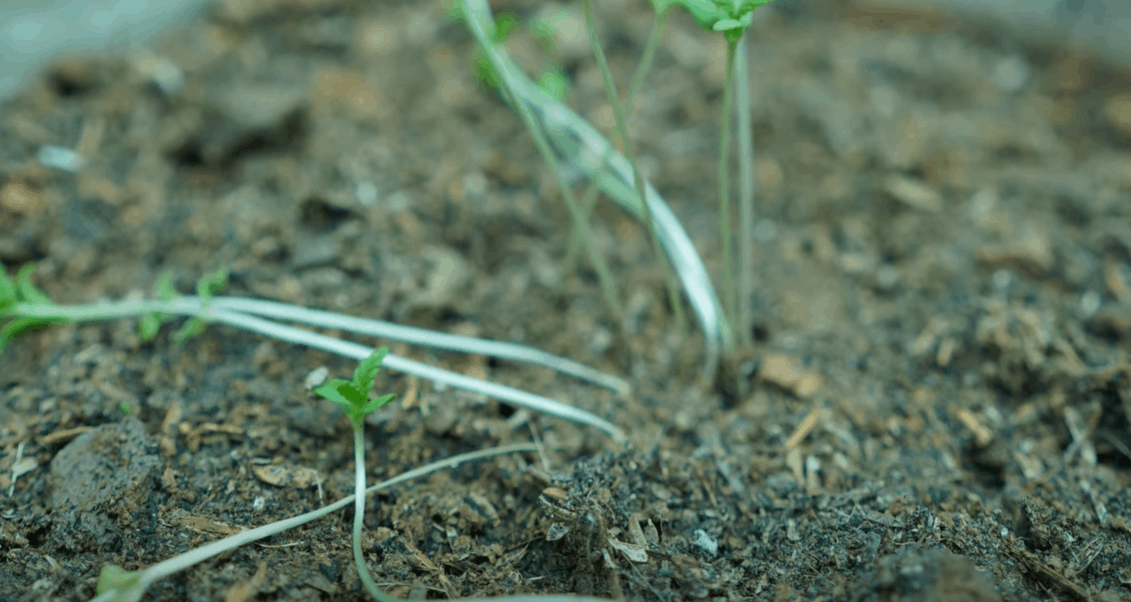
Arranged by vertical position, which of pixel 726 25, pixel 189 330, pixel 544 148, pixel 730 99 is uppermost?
pixel 726 25

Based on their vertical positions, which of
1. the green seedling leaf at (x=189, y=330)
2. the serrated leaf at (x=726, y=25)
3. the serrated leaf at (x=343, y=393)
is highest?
the serrated leaf at (x=726, y=25)

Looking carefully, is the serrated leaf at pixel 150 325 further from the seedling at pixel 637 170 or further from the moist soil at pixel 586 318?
the seedling at pixel 637 170

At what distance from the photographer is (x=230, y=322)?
1.10 m

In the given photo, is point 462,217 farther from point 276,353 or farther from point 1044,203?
point 1044,203

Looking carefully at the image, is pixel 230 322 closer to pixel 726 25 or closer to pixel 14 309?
pixel 14 309

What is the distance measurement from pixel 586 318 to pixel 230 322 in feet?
Answer: 1.94

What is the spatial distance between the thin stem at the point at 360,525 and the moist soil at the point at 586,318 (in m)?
0.03

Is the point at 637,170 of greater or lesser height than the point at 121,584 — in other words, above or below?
above

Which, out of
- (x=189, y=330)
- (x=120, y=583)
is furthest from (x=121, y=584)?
(x=189, y=330)

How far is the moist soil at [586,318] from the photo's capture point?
921mm

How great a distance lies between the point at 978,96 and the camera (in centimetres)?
177

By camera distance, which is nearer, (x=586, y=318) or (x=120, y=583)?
(x=120, y=583)

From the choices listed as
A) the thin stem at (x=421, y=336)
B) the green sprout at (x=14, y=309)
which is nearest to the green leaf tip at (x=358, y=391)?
the thin stem at (x=421, y=336)

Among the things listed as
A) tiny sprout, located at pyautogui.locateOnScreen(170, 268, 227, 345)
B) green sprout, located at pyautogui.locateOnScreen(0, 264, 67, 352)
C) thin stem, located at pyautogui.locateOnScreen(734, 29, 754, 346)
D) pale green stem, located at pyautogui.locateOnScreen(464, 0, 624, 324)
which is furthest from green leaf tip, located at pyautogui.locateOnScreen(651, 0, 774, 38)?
green sprout, located at pyautogui.locateOnScreen(0, 264, 67, 352)
